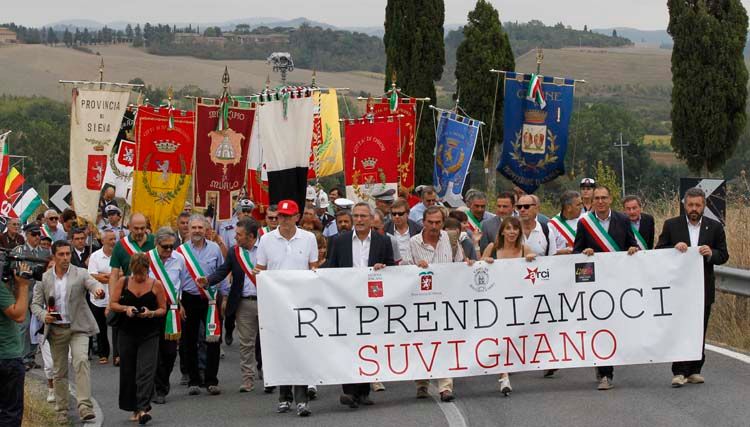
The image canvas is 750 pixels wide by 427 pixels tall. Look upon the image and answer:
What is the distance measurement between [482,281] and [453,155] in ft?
32.5

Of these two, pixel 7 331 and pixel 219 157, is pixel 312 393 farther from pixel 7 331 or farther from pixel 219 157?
pixel 219 157

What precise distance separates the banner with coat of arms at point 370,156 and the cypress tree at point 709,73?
8.87 m

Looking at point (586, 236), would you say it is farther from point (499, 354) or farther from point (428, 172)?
point (428, 172)

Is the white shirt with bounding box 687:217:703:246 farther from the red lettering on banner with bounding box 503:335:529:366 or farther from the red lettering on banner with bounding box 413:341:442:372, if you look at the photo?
the red lettering on banner with bounding box 413:341:442:372

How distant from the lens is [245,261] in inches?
570

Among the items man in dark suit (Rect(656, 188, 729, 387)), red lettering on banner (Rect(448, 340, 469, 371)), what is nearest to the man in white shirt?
red lettering on banner (Rect(448, 340, 469, 371))

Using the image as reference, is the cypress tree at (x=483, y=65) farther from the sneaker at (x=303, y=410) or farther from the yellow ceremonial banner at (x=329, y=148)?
the sneaker at (x=303, y=410)

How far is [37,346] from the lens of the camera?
1825 centimetres

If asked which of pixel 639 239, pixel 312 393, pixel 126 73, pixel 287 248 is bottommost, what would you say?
pixel 126 73

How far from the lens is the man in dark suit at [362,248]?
1319 centimetres

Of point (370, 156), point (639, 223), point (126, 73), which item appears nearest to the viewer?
point (639, 223)

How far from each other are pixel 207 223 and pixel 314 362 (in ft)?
9.38

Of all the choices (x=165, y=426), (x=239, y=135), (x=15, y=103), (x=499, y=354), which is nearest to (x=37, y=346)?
(x=239, y=135)

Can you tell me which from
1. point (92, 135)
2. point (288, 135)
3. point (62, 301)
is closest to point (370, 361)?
point (62, 301)
